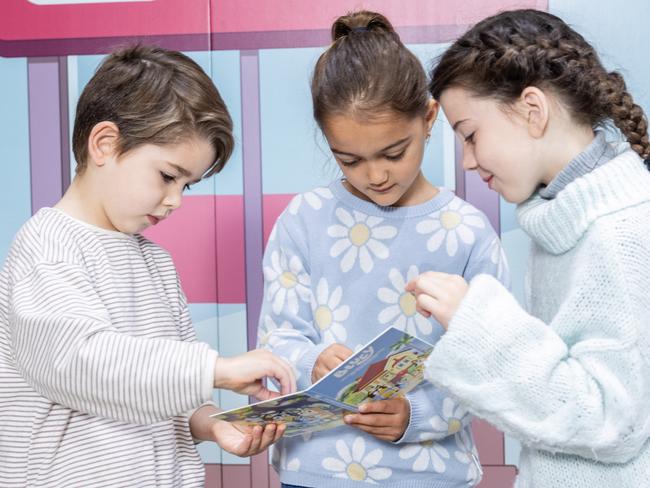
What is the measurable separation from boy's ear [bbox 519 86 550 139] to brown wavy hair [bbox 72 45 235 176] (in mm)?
471

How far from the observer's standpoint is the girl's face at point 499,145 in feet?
3.79

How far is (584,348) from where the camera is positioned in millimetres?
1010

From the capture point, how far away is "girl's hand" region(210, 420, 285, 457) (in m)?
1.29

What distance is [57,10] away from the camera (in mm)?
2193

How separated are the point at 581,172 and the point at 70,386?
28.7 inches

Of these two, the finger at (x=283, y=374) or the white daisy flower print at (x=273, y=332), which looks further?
the white daisy flower print at (x=273, y=332)

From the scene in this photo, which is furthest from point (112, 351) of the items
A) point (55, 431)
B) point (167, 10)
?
point (167, 10)

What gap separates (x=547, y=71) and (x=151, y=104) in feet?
1.92

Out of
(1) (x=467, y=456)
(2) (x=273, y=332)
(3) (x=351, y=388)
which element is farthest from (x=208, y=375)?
(1) (x=467, y=456)

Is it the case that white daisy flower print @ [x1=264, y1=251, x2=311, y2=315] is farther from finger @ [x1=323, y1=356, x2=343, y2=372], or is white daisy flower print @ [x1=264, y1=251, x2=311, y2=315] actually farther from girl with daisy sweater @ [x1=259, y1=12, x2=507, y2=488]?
finger @ [x1=323, y1=356, x2=343, y2=372]

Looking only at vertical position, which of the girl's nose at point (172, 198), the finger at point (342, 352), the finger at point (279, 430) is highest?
the girl's nose at point (172, 198)

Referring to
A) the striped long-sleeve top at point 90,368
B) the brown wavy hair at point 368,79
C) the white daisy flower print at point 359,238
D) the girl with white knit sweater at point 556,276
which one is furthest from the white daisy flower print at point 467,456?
the brown wavy hair at point 368,79

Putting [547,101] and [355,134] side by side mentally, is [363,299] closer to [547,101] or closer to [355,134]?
[355,134]

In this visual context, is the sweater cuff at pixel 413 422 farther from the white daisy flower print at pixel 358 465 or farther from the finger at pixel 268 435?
the finger at pixel 268 435
